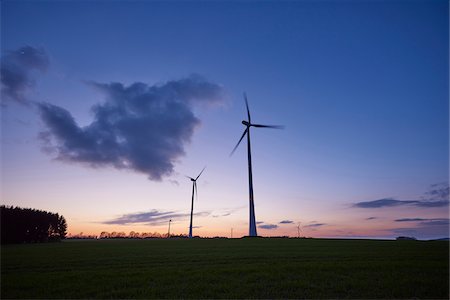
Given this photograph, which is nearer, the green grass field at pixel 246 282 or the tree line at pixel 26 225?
the green grass field at pixel 246 282

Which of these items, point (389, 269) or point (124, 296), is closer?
point (124, 296)

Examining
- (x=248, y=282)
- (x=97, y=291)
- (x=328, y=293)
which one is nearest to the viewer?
(x=328, y=293)

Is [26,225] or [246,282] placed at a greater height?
[246,282]

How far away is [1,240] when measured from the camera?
82.1 metres

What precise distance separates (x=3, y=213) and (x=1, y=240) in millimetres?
8488

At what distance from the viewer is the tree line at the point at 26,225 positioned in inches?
3345

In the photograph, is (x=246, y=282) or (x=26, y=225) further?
(x=26, y=225)

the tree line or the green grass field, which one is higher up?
the green grass field

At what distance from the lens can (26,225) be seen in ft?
297

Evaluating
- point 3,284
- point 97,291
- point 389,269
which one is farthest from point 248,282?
point 3,284

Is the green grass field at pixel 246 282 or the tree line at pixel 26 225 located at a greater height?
the green grass field at pixel 246 282

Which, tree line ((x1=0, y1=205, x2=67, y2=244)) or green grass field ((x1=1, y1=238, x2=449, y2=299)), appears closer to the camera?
green grass field ((x1=1, y1=238, x2=449, y2=299))

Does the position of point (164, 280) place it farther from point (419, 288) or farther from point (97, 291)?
point (419, 288)

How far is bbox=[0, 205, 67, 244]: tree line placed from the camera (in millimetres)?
84975
